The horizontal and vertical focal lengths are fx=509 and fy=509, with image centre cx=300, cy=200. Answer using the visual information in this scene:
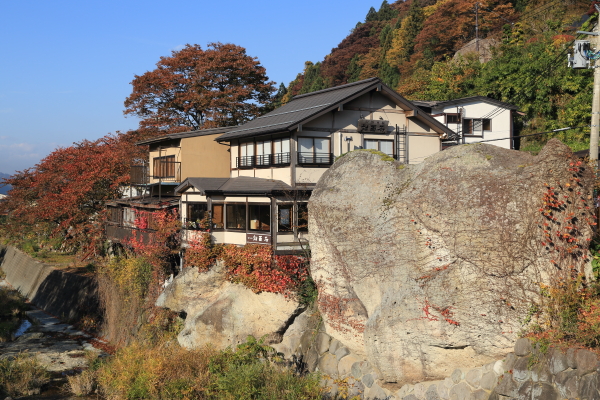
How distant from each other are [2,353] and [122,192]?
15229mm

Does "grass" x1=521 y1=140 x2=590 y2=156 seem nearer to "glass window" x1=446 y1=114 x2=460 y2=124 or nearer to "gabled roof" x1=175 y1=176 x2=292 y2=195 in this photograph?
"glass window" x1=446 y1=114 x2=460 y2=124

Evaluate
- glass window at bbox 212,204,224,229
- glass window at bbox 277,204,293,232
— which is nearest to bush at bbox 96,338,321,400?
glass window at bbox 277,204,293,232

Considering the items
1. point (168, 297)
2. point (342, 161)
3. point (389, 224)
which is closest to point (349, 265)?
point (389, 224)

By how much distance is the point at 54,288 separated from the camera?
40594 millimetres

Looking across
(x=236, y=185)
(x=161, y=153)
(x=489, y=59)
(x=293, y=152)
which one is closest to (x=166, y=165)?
(x=161, y=153)

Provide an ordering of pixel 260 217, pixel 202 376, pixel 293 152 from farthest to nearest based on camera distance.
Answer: pixel 293 152, pixel 260 217, pixel 202 376

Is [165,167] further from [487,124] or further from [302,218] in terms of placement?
[487,124]

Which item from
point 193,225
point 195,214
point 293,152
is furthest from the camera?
point 195,214

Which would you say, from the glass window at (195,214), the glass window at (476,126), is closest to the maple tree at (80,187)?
the glass window at (195,214)

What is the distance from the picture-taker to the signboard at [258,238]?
24.6 m

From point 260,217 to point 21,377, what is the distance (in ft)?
43.7

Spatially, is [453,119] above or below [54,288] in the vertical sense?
above

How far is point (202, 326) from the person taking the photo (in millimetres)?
25156

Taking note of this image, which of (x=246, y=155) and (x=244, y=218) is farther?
(x=246, y=155)
